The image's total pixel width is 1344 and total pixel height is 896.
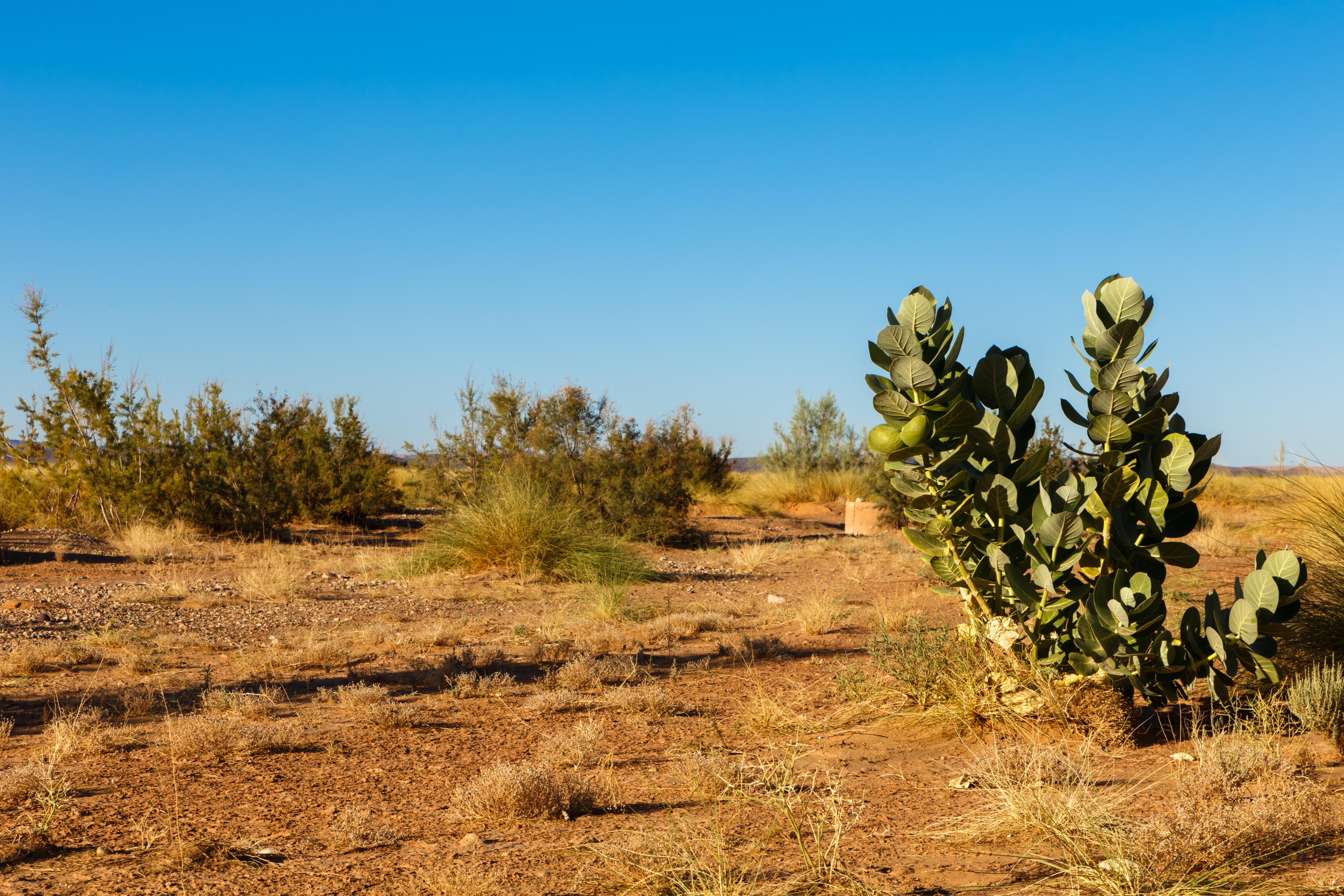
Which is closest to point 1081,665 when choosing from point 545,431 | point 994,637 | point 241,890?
point 994,637

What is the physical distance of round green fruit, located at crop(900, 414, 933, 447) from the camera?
162 inches

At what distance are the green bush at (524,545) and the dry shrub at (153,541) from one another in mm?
4170

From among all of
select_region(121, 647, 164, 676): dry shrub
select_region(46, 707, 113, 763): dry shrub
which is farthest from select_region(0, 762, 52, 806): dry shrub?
select_region(121, 647, 164, 676): dry shrub

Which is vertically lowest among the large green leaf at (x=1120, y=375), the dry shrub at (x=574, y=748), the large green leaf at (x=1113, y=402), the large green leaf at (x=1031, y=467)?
the dry shrub at (x=574, y=748)

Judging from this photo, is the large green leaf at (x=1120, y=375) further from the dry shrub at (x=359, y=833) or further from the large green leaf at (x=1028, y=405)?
the dry shrub at (x=359, y=833)

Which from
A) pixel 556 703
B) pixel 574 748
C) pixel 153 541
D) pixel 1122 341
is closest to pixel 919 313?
pixel 1122 341

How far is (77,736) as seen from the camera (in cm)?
447

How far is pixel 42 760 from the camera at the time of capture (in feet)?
14.0

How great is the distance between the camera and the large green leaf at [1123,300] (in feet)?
13.2

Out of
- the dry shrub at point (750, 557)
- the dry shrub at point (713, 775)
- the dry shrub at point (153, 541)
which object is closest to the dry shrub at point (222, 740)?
the dry shrub at point (713, 775)

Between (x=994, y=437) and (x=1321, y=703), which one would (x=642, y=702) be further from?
(x=1321, y=703)

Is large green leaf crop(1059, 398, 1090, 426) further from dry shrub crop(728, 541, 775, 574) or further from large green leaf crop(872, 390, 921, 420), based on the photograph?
dry shrub crop(728, 541, 775, 574)

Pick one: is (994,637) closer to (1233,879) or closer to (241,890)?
(1233,879)

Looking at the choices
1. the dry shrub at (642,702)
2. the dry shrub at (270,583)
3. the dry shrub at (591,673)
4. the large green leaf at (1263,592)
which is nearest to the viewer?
the large green leaf at (1263,592)
